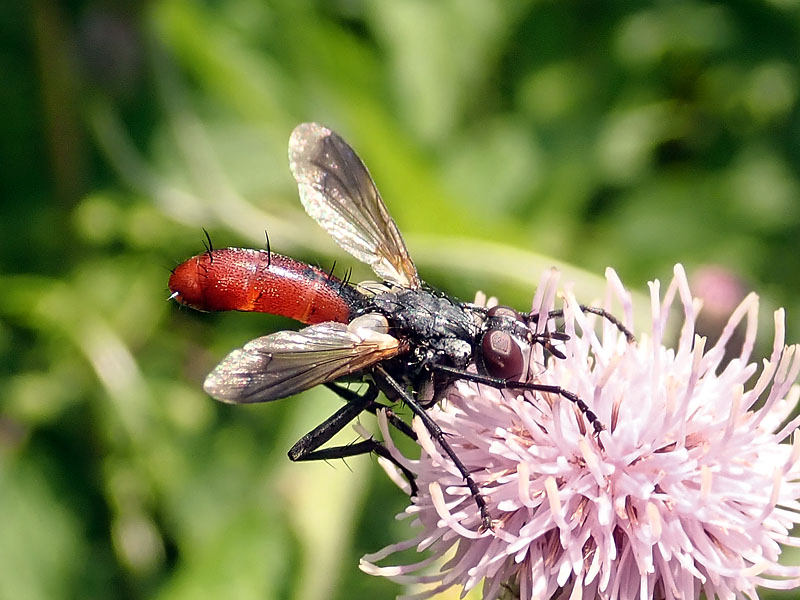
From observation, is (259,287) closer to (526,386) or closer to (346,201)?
(346,201)

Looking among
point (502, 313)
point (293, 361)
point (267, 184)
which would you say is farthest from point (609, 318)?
point (267, 184)

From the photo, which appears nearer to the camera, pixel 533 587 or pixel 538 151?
pixel 533 587

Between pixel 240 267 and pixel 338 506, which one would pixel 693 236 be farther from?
pixel 240 267

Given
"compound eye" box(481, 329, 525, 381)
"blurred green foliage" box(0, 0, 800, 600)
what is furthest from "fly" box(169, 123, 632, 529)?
"blurred green foliage" box(0, 0, 800, 600)

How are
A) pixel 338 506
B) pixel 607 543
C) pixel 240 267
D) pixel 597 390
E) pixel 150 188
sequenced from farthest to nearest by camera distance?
pixel 150 188
pixel 338 506
pixel 240 267
pixel 597 390
pixel 607 543

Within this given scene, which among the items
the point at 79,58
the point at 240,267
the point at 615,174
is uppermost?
the point at 615,174

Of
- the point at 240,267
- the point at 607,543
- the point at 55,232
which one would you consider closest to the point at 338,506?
the point at 240,267
